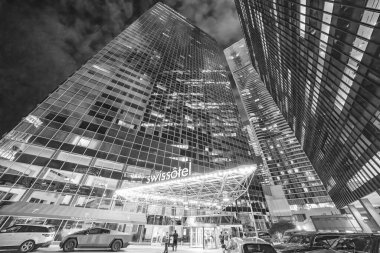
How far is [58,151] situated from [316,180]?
9172 cm

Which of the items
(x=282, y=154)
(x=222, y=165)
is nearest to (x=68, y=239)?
(x=222, y=165)

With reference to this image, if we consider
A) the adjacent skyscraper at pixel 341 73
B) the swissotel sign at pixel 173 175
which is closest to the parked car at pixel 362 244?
the swissotel sign at pixel 173 175

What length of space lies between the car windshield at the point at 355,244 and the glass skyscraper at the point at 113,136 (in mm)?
19331

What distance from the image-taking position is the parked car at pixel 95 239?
35.9 feet

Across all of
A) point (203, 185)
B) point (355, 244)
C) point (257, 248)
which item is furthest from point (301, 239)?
point (203, 185)

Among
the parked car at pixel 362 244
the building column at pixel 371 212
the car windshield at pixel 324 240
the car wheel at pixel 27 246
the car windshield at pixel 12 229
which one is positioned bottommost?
the car wheel at pixel 27 246

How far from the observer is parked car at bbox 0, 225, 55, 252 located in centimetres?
980

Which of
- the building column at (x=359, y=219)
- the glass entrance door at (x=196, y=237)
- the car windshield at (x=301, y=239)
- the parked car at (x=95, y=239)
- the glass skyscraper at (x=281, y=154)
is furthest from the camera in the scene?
the glass skyscraper at (x=281, y=154)

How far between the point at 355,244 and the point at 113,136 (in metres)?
31.0

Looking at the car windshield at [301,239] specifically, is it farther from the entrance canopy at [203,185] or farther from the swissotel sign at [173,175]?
the swissotel sign at [173,175]

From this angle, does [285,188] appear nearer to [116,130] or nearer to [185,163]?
[185,163]

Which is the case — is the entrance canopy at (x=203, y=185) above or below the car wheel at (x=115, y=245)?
above

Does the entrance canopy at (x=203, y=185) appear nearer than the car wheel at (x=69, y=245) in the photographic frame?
No

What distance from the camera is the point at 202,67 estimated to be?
75.2 meters
